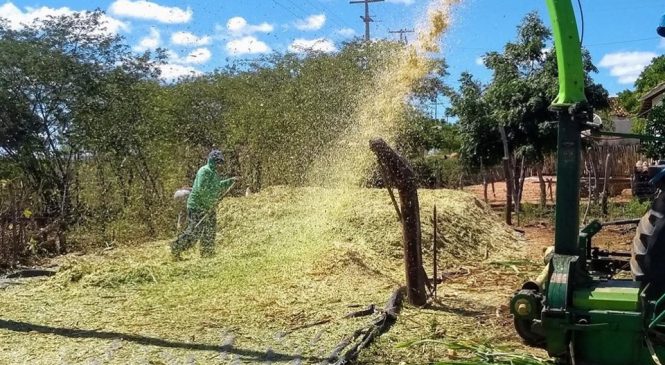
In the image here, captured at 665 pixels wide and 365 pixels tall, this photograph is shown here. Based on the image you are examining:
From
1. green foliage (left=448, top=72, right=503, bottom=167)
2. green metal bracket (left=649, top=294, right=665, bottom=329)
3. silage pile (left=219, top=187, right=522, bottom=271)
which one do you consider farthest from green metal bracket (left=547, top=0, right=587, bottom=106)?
green foliage (left=448, top=72, right=503, bottom=167)

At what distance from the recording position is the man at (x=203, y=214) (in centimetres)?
944

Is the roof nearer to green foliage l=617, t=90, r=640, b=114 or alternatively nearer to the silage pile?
the silage pile

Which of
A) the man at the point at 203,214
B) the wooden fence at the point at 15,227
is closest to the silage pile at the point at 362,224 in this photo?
the man at the point at 203,214

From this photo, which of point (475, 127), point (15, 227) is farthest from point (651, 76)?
point (15, 227)

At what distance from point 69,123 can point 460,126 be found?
971 cm

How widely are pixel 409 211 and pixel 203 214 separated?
13.4ft

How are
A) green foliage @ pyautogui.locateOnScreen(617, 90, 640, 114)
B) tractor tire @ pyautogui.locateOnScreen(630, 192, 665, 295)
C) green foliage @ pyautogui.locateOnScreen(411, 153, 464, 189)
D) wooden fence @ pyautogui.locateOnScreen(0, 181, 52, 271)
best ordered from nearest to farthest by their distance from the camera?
tractor tire @ pyautogui.locateOnScreen(630, 192, 665, 295) → wooden fence @ pyautogui.locateOnScreen(0, 181, 52, 271) → green foliage @ pyautogui.locateOnScreen(411, 153, 464, 189) → green foliage @ pyautogui.locateOnScreen(617, 90, 640, 114)

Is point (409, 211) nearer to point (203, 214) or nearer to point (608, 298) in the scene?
point (608, 298)

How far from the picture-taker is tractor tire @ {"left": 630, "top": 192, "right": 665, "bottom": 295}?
383 cm

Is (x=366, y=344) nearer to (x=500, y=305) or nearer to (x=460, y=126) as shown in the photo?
(x=500, y=305)

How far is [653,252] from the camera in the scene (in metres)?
3.85

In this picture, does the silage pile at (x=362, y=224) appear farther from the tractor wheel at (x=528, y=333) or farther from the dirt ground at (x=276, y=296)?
the tractor wheel at (x=528, y=333)

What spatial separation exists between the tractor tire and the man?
6376mm

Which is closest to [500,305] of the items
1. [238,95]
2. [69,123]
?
[69,123]
